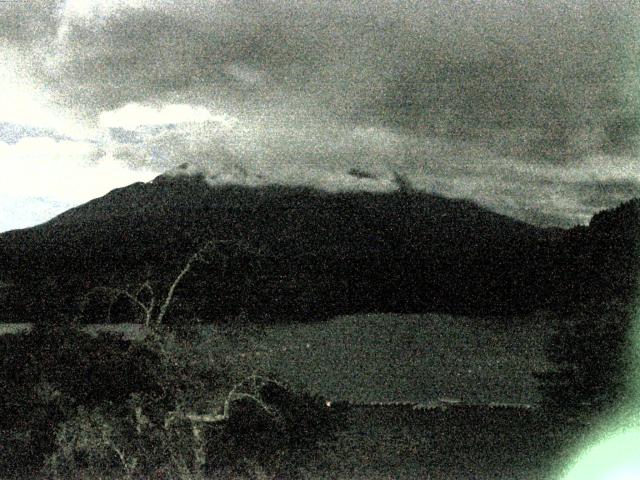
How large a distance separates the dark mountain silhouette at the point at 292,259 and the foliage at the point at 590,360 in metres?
0.49

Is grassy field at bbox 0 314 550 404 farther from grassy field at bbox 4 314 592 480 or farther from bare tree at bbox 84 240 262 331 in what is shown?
bare tree at bbox 84 240 262 331

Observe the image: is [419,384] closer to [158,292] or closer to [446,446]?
[446,446]

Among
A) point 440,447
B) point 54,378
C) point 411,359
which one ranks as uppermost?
point 54,378

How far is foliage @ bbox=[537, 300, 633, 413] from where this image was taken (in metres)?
7.79

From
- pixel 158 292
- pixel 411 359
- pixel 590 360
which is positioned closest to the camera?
pixel 158 292

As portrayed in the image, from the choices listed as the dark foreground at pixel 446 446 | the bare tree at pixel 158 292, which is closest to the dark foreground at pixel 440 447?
the dark foreground at pixel 446 446

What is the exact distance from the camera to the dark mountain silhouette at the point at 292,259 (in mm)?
8000

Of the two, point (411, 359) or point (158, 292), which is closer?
point (158, 292)

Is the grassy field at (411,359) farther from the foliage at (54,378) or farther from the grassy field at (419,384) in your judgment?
the foliage at (54,378)

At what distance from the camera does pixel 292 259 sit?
27.3 ft

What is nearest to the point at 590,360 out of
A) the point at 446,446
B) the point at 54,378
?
the point at 446,446

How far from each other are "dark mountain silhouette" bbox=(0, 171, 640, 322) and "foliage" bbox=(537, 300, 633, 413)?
486 mm

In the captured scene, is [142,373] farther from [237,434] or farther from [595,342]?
[595,342]

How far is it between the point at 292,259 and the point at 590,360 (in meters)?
3.87
